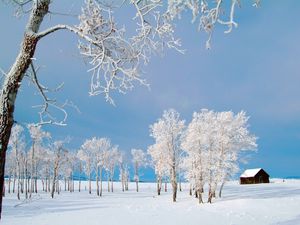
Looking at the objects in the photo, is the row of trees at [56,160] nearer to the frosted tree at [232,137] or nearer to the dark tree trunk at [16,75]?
the frosted tree at [232,137]

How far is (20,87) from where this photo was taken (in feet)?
20.1

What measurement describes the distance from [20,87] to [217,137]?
38073 mm

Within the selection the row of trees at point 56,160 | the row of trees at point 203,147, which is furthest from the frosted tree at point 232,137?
the row of trees at point 56,160

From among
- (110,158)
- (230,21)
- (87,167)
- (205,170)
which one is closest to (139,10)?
(230,21)

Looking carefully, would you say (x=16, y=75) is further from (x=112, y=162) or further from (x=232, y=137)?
(x=112, y=162)

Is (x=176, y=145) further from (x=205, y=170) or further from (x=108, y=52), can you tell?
(x=108, y=52)

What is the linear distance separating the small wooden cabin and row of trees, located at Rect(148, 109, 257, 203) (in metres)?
42.3

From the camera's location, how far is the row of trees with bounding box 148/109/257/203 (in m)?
40.6

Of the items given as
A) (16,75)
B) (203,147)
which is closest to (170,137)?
(203,147)

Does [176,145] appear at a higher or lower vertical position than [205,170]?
higher

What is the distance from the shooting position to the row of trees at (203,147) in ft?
133

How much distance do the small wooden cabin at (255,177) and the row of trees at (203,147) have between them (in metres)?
42.3

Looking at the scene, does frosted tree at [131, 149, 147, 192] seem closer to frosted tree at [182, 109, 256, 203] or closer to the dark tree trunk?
frosted tree at [182, 109, 256, 203]

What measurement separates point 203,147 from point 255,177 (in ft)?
154
